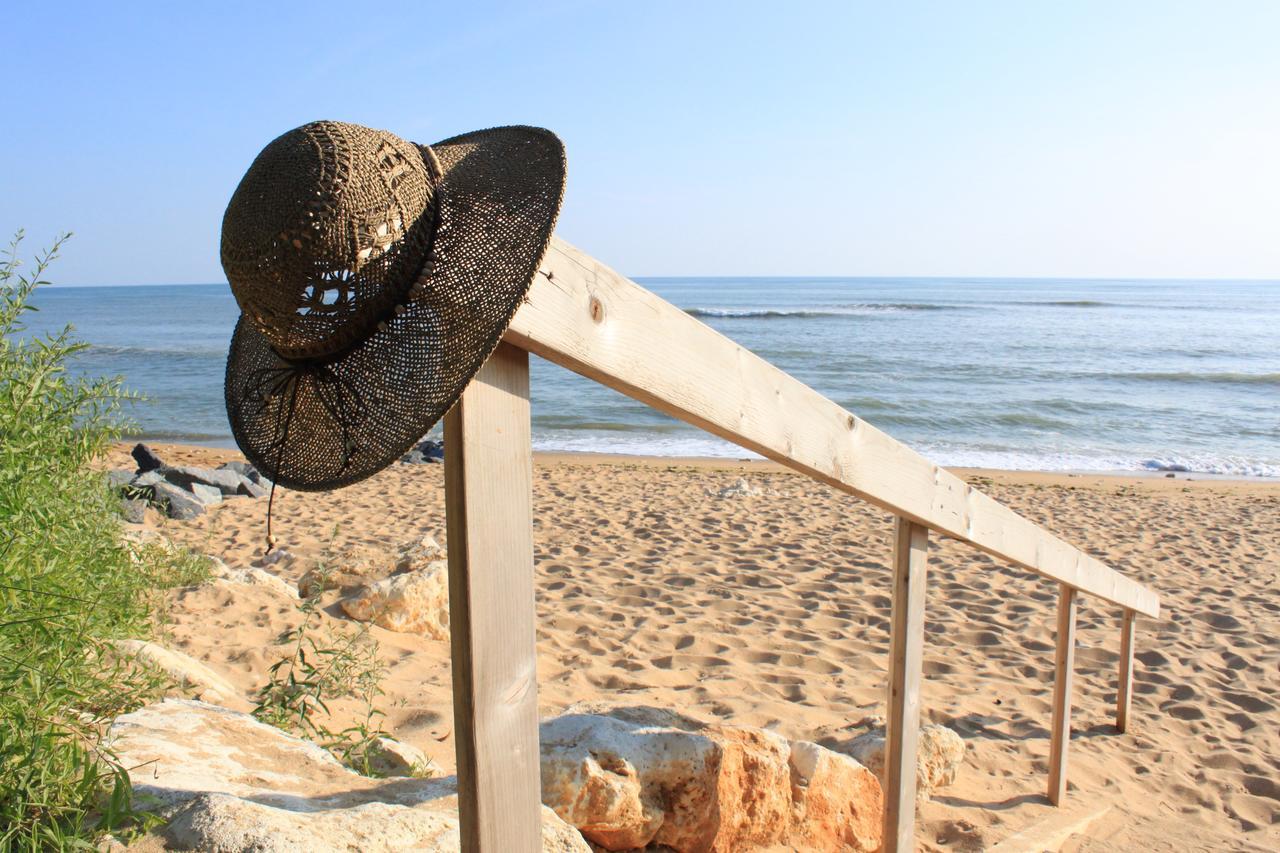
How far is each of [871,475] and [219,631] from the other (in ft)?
11.6

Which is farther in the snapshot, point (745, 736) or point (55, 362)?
point (745, 736)

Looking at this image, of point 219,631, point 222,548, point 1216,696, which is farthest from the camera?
point 222,548

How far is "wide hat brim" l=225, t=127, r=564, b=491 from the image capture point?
3.95 feet

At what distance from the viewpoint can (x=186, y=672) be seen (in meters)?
3.17

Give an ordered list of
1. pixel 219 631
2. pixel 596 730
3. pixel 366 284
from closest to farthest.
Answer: pixel 366 284 → pixel 596 730 → pixel 219 631

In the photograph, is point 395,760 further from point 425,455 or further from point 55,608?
point 425,455

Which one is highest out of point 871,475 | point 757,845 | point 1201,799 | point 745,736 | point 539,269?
point 539,269

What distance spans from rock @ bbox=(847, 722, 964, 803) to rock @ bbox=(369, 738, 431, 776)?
174cm

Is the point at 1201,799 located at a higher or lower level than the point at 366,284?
lower

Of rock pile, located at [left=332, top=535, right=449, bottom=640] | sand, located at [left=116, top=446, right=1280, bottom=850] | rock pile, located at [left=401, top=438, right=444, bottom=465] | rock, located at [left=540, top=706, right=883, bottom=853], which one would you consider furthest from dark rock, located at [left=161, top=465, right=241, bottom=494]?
rock, located at [left=540, top=706, right=883, bottom=853]

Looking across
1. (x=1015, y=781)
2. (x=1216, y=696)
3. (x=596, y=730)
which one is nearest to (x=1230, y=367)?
(x=1216, y=696)

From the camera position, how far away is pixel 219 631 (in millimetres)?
4340

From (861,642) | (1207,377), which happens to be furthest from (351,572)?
(1207,377)

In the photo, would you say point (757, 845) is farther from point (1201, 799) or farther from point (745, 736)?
point (1201, 799)
